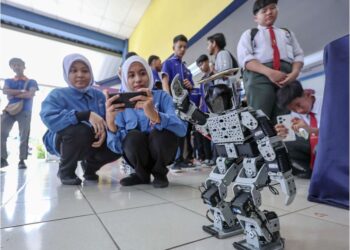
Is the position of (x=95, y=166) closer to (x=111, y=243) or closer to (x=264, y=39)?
(x=111, y=243)

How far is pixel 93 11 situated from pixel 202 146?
378 cm

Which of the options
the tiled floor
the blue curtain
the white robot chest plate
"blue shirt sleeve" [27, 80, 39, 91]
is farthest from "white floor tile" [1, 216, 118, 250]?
"blue shirt sleeve" [27, 80, 39, 91]

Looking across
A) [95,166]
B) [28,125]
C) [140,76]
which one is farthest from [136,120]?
[28,125]

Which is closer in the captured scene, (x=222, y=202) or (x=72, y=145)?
(x=222, y=202)

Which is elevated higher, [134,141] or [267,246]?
[134,141]

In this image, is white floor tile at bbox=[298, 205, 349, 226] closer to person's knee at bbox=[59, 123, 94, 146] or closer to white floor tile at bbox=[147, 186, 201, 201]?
white floor tile at bbox=[147, 186, 201, 201]

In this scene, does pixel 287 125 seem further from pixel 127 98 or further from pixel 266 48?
pixel 127 98

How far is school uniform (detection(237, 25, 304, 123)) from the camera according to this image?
1312mm

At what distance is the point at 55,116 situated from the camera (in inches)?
48.6

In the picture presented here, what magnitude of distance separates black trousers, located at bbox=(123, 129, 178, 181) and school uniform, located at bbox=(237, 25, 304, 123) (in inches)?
21.6

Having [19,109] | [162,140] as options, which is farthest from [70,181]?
[19,109]

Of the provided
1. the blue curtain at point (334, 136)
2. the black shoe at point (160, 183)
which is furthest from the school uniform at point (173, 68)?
the blue curtain at point (334, 136)

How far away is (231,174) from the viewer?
58cm

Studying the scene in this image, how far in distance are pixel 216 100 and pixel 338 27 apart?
165 centimetres
